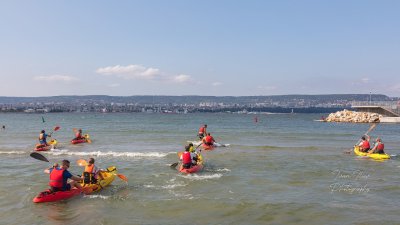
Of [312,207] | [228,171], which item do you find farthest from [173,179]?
[312,207]

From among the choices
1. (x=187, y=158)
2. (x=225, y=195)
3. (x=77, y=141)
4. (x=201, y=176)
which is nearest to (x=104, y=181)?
(x=187, y=158)

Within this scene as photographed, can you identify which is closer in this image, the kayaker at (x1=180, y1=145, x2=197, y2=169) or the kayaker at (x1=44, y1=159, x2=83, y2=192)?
the kayaker at (x1=44, y1=159, x2=83, y2=192)

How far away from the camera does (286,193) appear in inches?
624

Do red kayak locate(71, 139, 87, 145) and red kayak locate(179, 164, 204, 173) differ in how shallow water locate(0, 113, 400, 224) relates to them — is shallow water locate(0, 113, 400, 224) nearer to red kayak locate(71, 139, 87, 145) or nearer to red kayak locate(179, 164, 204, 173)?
red kayak locate(179, 164, 204, 173)

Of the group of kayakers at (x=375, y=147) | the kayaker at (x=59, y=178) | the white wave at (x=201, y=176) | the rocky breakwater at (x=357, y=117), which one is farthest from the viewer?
the rocky breakwater at (x=357, y=117)

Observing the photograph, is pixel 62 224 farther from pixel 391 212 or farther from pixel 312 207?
pixel 391 212

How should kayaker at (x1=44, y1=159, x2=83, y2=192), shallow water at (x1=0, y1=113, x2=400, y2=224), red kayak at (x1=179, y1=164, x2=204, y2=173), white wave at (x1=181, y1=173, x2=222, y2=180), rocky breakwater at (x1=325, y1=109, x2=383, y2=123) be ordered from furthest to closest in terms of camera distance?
rocky breakwater at (x1=325, y1=109, x2=383, y2=123), red kayak at (x1=179, y1=164, x2=204, y2=173), white wave at (x1=181, y1=173, x2=222, y2=180), kayaker at (x1=44, y1=159, x2=83, y2=192), shallow water at (x1=0, y1=113, x2=400, y2=224)

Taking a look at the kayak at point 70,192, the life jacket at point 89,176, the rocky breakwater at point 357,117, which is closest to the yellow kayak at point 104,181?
the kayak at point 70,192

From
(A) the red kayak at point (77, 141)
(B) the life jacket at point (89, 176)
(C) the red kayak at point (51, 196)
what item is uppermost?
(B) the life jacket at point (89, 176)

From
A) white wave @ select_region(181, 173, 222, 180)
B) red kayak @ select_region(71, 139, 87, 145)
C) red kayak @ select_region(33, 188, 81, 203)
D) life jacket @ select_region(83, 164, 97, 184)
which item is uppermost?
life jacket @ select_region(83, 164, 97, 184)

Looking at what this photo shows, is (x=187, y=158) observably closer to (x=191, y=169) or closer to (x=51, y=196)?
(x=191, y=169)

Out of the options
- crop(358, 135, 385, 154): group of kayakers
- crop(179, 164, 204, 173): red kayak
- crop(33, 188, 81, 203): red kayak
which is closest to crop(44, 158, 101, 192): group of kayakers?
crop(33, 188, 81, 203): red kayak

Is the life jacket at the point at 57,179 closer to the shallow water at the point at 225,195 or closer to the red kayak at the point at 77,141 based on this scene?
the shallow water at the point at 225,195

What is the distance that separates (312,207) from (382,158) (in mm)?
13985
